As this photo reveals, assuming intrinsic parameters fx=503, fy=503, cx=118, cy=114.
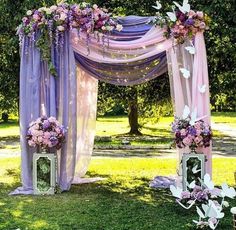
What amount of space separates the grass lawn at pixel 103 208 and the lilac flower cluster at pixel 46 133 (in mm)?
706

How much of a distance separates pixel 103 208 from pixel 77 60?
7.69ft

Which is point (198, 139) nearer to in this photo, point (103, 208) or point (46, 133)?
point (103, 208)

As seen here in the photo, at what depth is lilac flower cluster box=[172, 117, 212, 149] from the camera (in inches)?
253

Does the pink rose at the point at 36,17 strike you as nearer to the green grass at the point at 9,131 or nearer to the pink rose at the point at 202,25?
the pink rose at the point at 202,25

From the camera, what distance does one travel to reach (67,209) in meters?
5.90

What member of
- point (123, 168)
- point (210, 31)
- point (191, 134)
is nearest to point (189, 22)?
point (191, 134)

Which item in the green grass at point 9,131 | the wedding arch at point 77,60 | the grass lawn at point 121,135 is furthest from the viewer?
the green grass at point 9,131

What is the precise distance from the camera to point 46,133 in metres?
6.68

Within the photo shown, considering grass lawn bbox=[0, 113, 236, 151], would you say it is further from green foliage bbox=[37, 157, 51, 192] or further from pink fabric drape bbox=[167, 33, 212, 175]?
green foliage bbox=[37, 157, 51, 192]

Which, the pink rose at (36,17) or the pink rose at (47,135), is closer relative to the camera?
the pink rose at (47,135)

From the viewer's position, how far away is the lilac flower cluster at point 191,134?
643cm

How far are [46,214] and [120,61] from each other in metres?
2.41

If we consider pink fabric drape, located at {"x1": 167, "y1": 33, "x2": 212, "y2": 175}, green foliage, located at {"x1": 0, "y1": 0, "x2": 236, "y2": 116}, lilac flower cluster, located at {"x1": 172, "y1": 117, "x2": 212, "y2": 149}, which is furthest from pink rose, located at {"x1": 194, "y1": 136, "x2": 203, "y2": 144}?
green foliage, located at {"x1": 0, "y1": 0, "x2": 236, "y2": 116}

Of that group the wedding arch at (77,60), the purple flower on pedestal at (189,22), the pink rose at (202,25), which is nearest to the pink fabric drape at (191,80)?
the wedding arch at (77,60)
